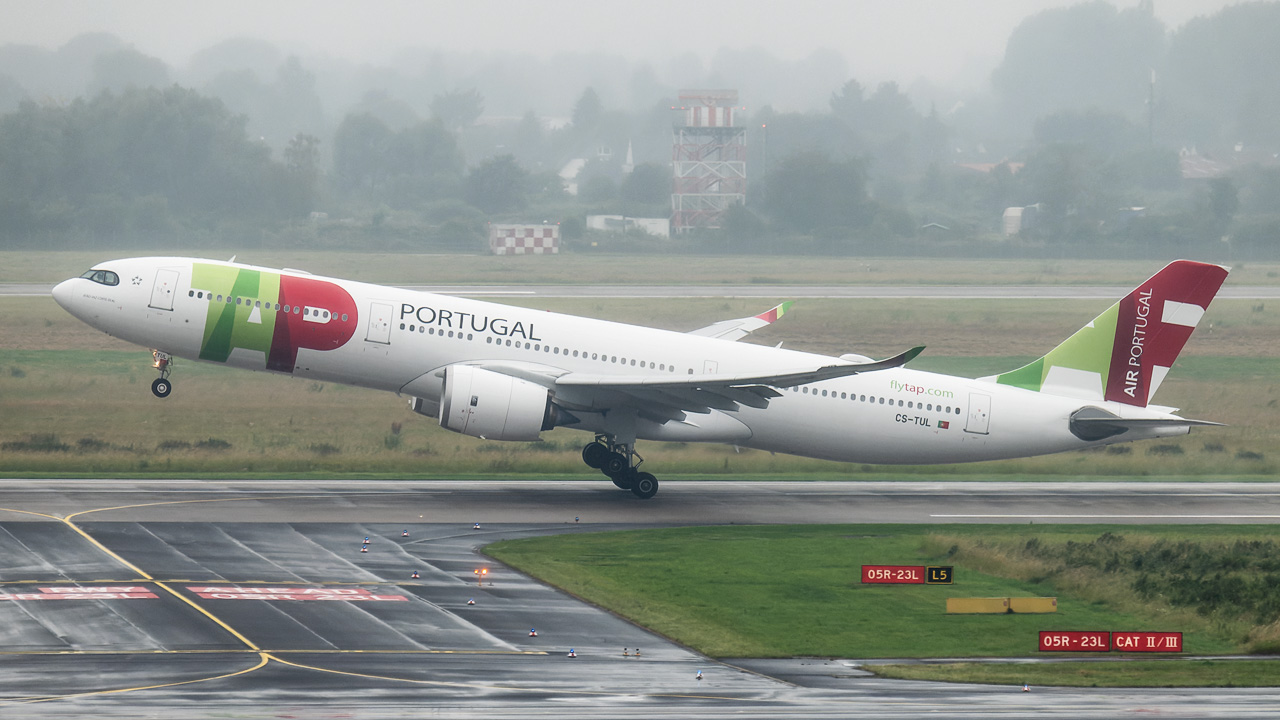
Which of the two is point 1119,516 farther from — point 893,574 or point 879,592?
point 879,592

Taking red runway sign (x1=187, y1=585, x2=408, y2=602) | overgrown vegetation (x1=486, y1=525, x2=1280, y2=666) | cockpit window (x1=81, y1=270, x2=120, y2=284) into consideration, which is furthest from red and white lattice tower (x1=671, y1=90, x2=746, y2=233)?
red runway sign (x1=187, y1=585, x2=408, y2=602)

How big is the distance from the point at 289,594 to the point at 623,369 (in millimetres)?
14246

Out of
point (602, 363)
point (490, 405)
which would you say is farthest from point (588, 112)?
point (490, 405)

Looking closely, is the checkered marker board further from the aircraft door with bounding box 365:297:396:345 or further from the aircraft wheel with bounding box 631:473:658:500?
the aircraft door with bounding box 365:297:396:345

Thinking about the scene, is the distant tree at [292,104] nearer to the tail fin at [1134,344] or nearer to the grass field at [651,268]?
the grass field at [651,268]

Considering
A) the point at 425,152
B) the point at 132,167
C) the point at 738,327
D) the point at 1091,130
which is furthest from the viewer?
the point at 1091,130

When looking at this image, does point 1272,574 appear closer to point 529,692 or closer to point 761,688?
point 761,688

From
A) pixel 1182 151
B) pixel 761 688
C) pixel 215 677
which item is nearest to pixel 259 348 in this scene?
pixel 215 677

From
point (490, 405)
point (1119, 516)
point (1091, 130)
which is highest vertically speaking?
point (1091, 130)

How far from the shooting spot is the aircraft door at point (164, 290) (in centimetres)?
3672

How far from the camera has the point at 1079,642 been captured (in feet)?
78.5

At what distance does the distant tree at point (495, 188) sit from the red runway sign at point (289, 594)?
9410cm

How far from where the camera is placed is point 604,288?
3167 inches

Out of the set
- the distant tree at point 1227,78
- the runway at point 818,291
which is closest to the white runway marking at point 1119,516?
the runway at point 818,291
